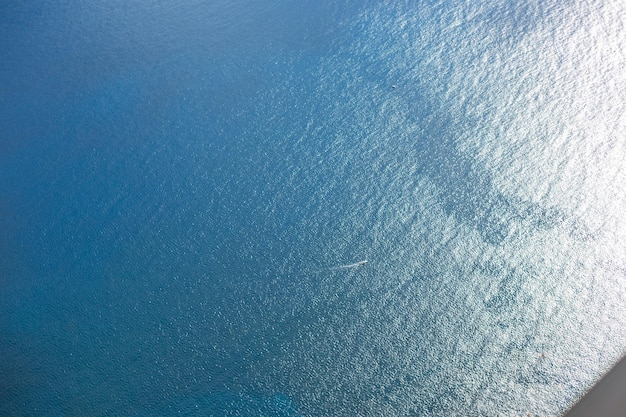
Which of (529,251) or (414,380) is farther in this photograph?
Answer: (529,251)

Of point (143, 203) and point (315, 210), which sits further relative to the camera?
point (143, 203)

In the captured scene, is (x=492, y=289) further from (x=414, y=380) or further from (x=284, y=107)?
(x=284, y=107)

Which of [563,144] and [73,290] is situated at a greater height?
[73,290]

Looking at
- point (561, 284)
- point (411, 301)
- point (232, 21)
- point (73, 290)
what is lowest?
point (561, 284)

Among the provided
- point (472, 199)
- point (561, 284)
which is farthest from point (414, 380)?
point (472, 199)

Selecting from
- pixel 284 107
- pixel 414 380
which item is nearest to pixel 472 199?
pixel 414 380

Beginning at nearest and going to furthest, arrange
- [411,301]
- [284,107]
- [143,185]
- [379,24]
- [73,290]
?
[411,301]
[73,290]
[143,185]
[284,107]
[379,24]

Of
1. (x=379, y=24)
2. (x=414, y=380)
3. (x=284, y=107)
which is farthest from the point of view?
(x=379, y=24)

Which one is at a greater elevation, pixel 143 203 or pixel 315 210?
pixel 143 203
